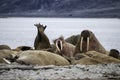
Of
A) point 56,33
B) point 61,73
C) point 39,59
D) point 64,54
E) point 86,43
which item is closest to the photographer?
point 61,73

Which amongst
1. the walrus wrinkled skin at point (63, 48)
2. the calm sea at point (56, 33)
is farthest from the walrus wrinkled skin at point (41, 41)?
the walrus wrinkled skin at point (63, 48)

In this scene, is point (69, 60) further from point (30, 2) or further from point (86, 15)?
point (30, 2)

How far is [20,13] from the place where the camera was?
7343 inches

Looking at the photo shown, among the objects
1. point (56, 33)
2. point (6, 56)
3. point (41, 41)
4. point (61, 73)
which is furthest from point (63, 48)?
point (56, 33)

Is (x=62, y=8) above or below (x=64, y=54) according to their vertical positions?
below

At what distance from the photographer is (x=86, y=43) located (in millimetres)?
11078

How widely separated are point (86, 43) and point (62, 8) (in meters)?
169

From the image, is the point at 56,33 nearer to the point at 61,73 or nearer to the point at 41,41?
the point at 41,41

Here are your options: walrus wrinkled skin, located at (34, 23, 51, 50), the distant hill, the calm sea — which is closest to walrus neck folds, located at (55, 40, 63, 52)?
walrus wrinkled skin, located at (34, 23, 51, 50)

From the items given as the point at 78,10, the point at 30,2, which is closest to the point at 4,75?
the point at 78,10

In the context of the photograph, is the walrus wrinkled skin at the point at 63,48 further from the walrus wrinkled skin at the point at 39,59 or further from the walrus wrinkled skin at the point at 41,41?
the walrus wrinkled skin at the point at 39,59

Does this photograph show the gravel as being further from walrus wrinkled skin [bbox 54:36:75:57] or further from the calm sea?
the calm sea

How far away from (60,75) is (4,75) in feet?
2.71

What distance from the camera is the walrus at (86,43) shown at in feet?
35.8
